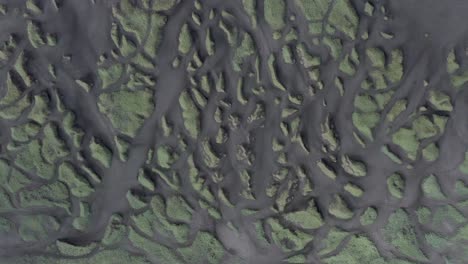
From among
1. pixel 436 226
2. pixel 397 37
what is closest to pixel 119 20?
pixel 397 37

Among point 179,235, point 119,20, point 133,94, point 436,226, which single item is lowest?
point 179,235

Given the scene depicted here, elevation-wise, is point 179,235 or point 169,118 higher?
point 169,118

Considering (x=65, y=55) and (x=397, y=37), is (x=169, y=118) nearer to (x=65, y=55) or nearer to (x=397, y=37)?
(x=65, y=55)

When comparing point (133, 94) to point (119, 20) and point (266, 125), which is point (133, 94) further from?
point (266, 125)

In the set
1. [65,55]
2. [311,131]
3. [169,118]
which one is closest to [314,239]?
[311,131]

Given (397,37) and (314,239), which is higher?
(397,37)
